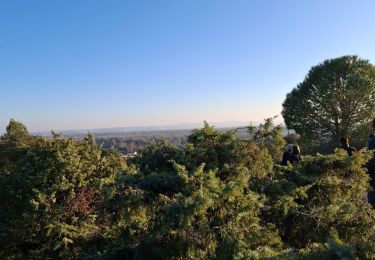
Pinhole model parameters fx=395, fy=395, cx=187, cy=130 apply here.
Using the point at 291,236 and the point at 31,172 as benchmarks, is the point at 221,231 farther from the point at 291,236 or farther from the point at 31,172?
the point at 31,172

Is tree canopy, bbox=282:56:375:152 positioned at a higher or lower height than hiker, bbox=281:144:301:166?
higher

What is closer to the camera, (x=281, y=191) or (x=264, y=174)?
(x=281, y=191)

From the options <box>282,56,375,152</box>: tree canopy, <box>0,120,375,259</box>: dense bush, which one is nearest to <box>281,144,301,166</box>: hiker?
<box>0,120,375,259</box>: dense bush

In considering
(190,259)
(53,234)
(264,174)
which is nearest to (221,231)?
(190,259)

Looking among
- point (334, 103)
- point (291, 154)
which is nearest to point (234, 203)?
point (291, 154)

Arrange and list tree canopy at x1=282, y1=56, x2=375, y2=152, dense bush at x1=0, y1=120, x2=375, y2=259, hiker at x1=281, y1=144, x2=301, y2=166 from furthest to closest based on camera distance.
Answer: tree canopy at x1=282, y1=56, x2=375, y2=152, hiker at x1=281, y1=144, x2=301, y2=166, dense bush at x1=0, y1=120, x2=375, y2=259

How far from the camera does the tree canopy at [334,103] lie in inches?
1233

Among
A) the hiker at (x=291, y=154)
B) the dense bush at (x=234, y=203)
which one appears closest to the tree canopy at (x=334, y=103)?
the hiker at (x=291, y=154)

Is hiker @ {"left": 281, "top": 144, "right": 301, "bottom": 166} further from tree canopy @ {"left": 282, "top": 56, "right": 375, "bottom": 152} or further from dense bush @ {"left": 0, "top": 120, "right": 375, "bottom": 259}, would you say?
tree canopy @ {"left": 282, "top": 56, "right": 375, "bottom": 152}

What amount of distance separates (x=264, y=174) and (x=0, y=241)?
1116cm

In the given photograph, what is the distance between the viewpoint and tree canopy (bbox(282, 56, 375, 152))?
31.3m

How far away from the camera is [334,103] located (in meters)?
32.2

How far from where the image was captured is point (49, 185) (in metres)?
15.1

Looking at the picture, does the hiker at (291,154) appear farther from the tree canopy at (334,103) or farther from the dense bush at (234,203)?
the tree canopy at (334,103)
